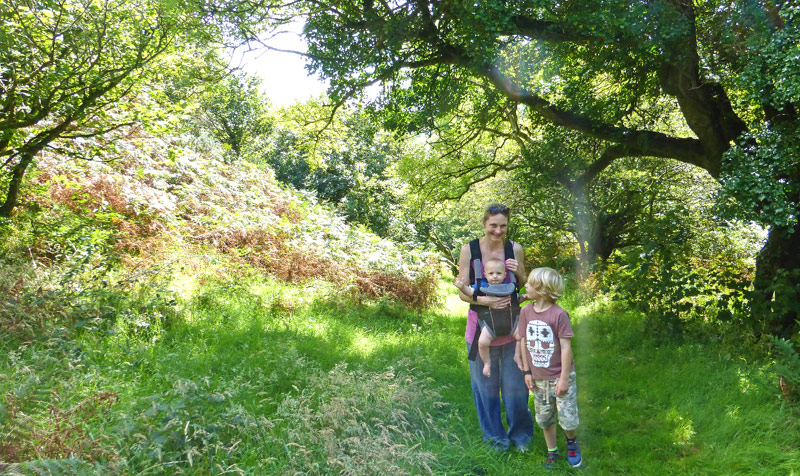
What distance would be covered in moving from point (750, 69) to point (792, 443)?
3717 mm

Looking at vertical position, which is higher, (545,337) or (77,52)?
(77,52)

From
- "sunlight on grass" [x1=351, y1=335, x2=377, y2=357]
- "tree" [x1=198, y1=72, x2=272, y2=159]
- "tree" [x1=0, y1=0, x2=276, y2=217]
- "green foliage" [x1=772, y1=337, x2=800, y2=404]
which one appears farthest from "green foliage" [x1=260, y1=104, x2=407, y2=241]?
"green foliage" [x1=772, y1=337, x2=800, y2=404]

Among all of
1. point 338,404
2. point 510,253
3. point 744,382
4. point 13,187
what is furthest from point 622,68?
point 13,187

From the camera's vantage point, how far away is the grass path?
3529 mm

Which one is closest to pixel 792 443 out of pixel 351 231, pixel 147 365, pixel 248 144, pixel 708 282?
pixel 708 282

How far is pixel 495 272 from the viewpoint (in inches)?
161

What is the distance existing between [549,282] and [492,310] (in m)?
0.58

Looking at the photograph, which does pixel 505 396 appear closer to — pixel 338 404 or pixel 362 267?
pixel 338 404

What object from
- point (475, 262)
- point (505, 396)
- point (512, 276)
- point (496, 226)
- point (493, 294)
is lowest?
point (505, 396)

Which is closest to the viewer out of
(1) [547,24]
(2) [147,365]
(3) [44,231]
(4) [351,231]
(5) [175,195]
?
(2) [147,365]

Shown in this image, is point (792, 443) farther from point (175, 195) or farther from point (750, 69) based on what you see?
point (175, 195)

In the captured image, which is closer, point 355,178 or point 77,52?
point 77,52

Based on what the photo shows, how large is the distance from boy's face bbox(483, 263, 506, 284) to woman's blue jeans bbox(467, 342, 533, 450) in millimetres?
619

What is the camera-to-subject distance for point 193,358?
17.2 ft
